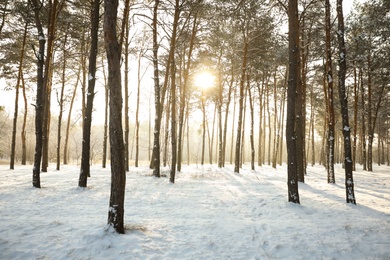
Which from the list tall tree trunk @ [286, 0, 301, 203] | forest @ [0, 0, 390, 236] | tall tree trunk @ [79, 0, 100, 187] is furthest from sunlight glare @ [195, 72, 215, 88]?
tall tree trunk @ [286, 0, 301, 203]

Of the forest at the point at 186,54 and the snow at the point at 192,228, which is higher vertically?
the forest at the point at 186,54

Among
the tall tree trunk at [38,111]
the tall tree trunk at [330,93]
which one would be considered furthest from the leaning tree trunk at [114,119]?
the tall tree trunk at [330,93]

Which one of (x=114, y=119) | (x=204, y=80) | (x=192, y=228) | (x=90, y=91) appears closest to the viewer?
(x=114, y=119)

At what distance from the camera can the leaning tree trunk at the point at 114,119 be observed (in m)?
3.96

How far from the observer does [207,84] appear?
1961 centimetres

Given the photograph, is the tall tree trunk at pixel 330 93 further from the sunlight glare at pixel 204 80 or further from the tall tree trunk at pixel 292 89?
the sunlight glare at pixel 204 80

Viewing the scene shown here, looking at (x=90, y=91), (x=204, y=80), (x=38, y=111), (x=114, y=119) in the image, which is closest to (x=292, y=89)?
(x=114, y=119)

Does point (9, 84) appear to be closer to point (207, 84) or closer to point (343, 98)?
point (207, 84)

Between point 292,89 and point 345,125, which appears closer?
point 292,89

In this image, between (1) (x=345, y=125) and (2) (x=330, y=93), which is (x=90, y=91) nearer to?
(1) (x=345, y=125)

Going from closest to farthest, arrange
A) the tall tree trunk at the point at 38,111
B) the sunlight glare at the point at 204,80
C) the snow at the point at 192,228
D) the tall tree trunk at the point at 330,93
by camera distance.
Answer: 1. the snow at the point at 192,228
2. the tall tree trunk at the point at 38,111
3. the tall tree trunk at the point at 330,93
4. the sunlight glare at the point at 204,80

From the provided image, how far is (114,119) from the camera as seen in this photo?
13.0 ft

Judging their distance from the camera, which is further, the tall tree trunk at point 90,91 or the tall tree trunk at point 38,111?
the tall tree trunk at point 90,91

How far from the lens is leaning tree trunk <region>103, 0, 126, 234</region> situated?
3.96m
